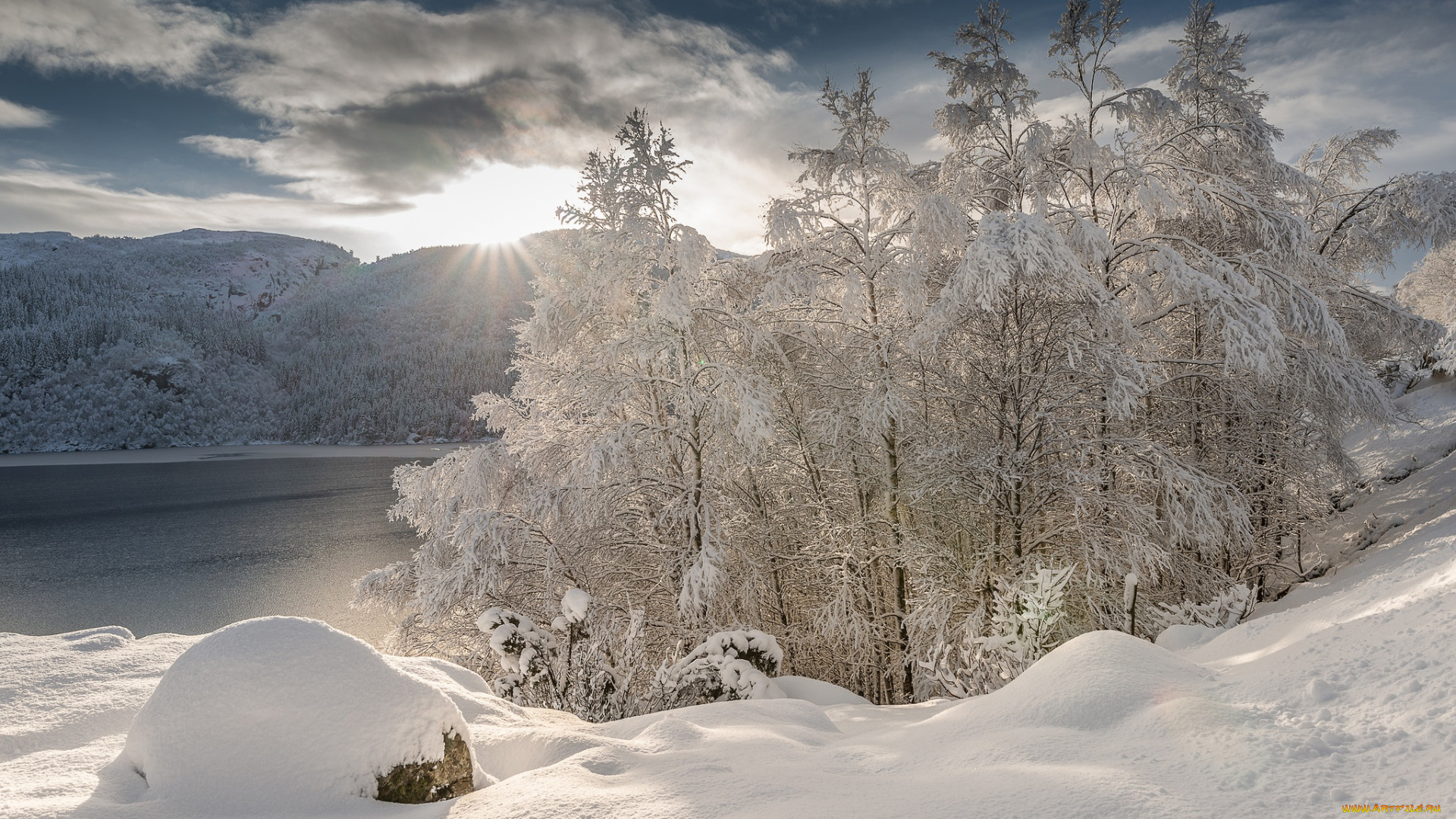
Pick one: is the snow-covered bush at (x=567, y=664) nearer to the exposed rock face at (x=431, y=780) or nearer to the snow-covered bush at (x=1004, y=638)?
the exposed rock face at (x=431, y=780)

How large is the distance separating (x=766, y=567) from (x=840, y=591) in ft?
4.30

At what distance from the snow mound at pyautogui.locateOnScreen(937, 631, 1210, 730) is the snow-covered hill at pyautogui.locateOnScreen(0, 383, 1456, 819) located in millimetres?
12

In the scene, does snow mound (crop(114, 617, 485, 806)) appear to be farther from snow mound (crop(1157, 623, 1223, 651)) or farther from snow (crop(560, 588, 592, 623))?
snow mound (crop(1157, 623, 1223, 651))

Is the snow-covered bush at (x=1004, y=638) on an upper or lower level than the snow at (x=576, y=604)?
lower

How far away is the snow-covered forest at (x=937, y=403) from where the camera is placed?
673 centimetres

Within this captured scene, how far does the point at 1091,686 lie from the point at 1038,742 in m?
0.47

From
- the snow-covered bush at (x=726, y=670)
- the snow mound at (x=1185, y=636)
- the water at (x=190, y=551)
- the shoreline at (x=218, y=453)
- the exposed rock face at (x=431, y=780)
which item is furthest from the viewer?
the shoreline at (x=218, y=453)

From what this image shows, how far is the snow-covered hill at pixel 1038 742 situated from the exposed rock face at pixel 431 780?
0.27 ft

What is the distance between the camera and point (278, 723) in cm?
264

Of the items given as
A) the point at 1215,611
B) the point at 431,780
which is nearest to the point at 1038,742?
the point at 431,780

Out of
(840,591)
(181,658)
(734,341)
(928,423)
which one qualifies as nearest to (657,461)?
(734,341)

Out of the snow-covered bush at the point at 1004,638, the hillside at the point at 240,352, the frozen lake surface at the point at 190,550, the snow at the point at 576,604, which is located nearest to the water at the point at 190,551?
the frozen lake surface at the point at 190,550

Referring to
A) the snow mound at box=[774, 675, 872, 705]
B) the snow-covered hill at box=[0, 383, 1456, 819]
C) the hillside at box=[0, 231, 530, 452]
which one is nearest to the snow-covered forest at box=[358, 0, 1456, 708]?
the snow mound at box=[774, 675, 872, 705]

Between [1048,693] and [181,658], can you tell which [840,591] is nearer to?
[1048,693]
